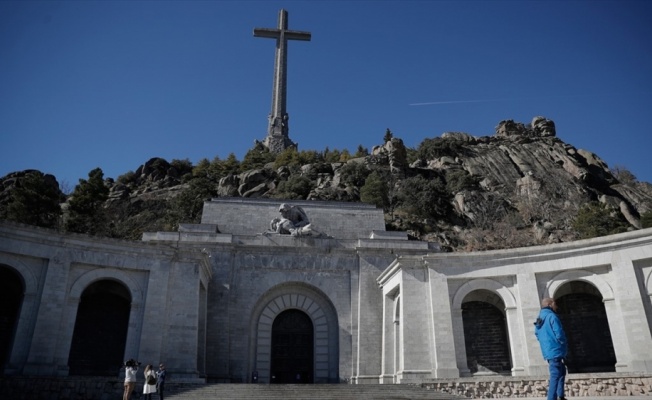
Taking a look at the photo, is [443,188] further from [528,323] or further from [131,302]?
[131,302]

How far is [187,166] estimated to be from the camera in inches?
3243

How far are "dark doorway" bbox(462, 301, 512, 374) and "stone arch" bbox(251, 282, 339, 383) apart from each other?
639 cm

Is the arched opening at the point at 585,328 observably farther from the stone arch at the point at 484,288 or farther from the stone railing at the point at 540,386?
the stone railing at the point at 540,386

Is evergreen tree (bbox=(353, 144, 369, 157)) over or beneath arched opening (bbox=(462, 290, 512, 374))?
over

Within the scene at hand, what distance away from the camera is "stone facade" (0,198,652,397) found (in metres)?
19.3

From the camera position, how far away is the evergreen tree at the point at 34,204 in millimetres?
42312

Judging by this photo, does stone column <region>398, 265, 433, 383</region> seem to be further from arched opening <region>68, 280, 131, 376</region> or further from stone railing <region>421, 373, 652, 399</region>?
arched opening <region>68, 280, 131, 376</region>

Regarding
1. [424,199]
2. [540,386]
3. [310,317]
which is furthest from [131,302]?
[424,199]

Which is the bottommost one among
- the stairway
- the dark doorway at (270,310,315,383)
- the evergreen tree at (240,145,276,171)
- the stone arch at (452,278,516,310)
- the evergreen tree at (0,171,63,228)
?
the stairway

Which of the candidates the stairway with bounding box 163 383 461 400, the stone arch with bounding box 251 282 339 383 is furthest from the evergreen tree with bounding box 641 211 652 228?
the stairway with bounding box 163 383 461 400

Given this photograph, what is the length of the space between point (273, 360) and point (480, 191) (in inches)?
1910

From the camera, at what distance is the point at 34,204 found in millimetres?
43281

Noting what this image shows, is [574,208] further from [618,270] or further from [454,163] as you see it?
[618,270]

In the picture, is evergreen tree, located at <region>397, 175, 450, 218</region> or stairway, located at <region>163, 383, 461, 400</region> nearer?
stairway, located at <region>163, 383, 461, 400</region>
